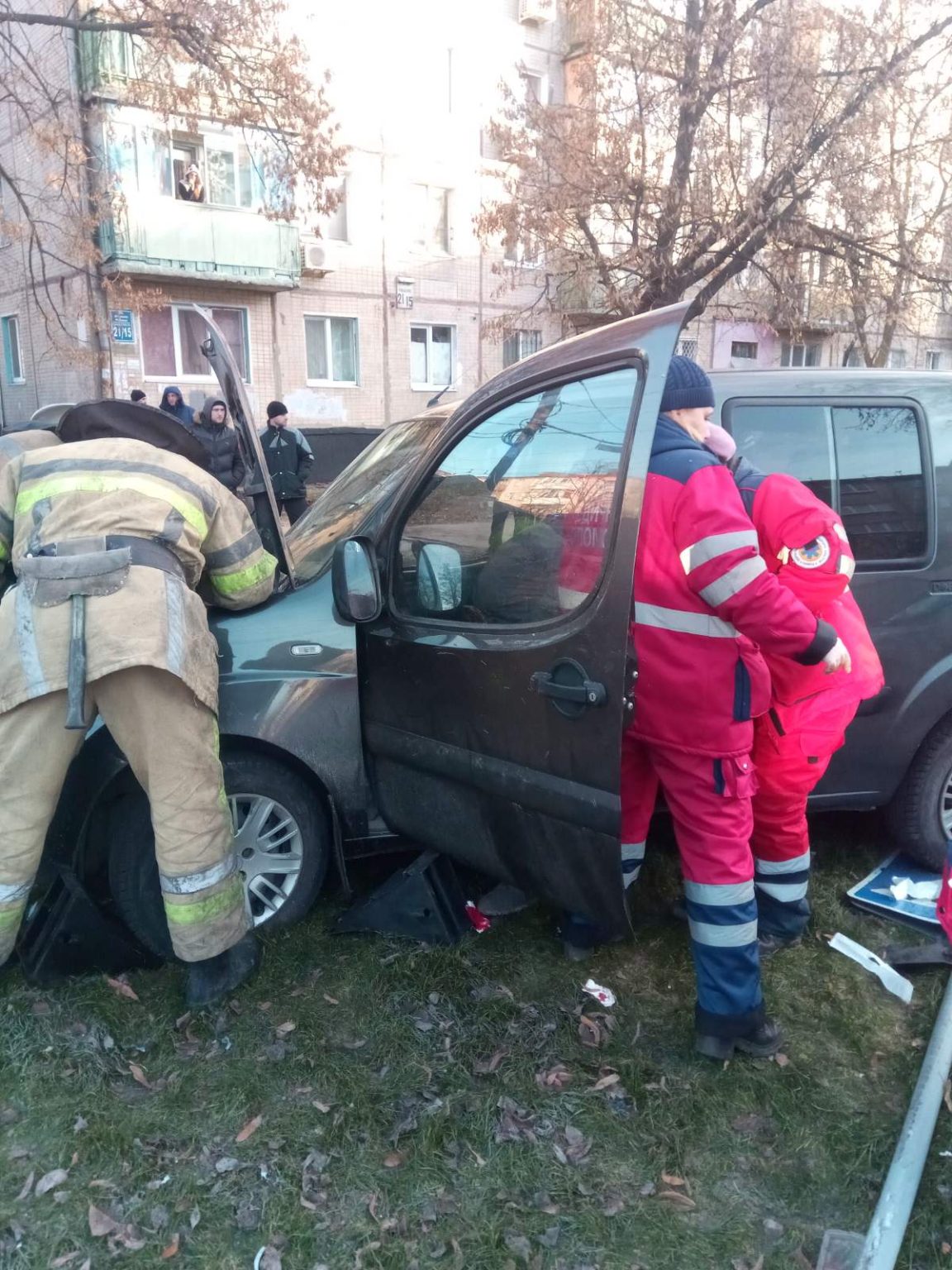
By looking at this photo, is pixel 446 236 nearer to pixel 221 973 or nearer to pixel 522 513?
pixel 522 513

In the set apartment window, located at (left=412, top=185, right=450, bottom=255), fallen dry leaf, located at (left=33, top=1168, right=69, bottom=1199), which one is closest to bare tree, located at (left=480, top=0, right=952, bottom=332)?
apartment window, located at (left=412, top=185, right=450, bottom=255)

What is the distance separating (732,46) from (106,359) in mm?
12089

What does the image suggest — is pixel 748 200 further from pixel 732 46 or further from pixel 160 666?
pixel 160 666

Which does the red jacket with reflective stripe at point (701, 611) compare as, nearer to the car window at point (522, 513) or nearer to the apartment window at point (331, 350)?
the car window at point (522, 513)

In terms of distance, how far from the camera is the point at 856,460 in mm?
3492

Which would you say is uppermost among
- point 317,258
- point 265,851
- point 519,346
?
point 317,258

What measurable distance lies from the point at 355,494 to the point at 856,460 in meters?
1.83

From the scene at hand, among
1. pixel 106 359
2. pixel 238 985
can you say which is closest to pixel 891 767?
pixel 238 985

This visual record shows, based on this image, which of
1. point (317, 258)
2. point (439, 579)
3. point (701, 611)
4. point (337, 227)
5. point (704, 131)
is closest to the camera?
point (701, 611)

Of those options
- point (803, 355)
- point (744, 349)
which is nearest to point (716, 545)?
point (744, 349)

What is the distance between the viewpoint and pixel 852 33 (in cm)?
1111

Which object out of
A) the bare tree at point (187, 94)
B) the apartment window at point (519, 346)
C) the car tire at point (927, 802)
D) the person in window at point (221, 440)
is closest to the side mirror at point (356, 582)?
the car tire at point (927, 802)

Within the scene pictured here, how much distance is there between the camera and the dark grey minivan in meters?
2.52

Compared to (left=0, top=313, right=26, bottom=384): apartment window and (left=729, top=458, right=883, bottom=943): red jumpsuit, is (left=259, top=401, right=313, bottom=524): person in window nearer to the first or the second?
(left=729, top=458, right=883, bottom=943): red jumpsuit
